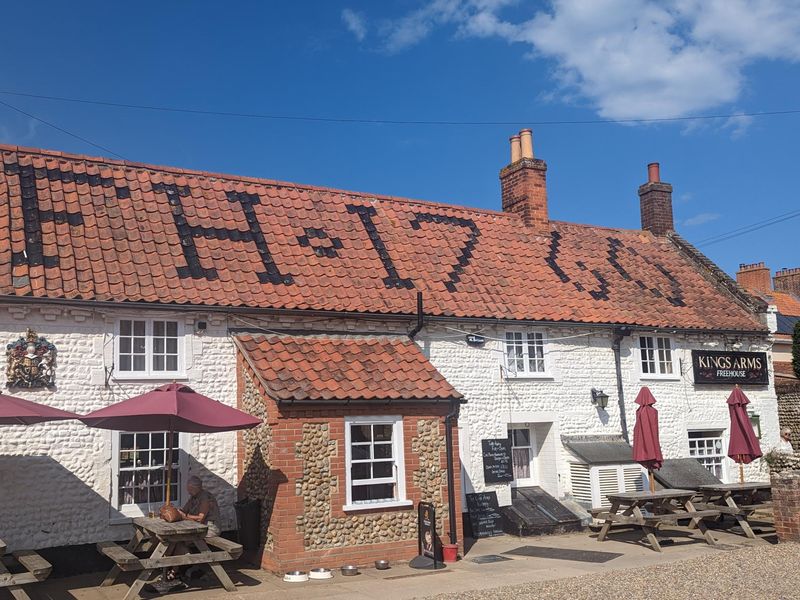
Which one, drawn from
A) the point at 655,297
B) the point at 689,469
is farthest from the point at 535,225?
the point at 689,469

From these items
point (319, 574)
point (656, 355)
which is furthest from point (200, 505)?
point (656, 355)

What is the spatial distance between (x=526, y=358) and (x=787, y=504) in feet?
18.4

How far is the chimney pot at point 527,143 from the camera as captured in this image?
67.7ft

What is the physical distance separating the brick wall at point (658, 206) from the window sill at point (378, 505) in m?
14.0

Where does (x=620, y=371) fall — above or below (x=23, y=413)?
above

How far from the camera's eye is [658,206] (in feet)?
76.4

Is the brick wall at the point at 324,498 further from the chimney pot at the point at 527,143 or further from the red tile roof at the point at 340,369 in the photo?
→ the chimney pot at the point at 527,143

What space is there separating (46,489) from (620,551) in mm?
9330

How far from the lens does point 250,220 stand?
16.1 m

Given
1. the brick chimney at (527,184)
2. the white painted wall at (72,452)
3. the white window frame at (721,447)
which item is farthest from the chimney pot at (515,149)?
the white painted wall at (72,452)

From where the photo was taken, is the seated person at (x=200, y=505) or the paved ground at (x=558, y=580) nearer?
the paved ground at (x=558, y=580)

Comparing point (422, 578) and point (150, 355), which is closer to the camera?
point (422, 578)

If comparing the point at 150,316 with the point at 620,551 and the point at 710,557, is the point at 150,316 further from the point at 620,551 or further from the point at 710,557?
the point at 710,557

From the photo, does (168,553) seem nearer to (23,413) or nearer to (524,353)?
(23,413)
